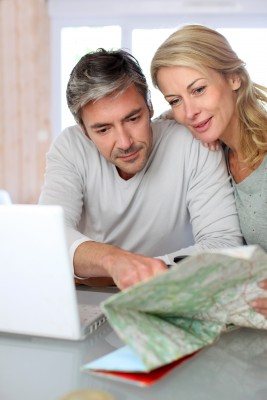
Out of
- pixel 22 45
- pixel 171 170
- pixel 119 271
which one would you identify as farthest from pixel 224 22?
pixel 119 271

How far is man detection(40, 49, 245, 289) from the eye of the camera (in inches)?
69.4

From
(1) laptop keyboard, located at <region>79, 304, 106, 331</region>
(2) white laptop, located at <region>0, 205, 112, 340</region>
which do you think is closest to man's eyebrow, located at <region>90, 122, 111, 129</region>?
(1) laptop keyboard, located at <region>79, 304, 106, 331</region>

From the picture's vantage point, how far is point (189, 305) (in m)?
1.04

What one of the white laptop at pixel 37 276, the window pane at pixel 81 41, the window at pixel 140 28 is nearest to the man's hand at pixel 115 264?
the white laptop at pixel 37 276

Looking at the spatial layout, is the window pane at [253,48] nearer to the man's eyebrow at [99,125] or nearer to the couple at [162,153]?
the couple at [162,153]

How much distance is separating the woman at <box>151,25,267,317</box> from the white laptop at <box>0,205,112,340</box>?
0.75 meters

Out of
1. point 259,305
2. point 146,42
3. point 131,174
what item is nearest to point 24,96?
point 146,42

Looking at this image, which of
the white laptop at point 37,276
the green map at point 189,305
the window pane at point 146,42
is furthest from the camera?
the window pane at point 146,42

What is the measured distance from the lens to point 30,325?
115cm

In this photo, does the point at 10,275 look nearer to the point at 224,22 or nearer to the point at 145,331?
the point at 145,331

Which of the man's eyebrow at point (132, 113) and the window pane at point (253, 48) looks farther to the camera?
the window pane at point (253, 48)

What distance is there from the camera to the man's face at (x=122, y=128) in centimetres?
176

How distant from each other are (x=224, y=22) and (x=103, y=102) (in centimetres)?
296

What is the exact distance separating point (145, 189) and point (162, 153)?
131 mm
